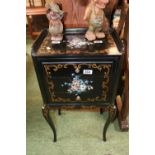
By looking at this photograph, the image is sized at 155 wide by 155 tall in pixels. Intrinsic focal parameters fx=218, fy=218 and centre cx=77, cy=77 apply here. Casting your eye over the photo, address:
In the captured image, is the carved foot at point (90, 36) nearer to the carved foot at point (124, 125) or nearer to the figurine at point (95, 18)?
the figurine at point (95, 18)

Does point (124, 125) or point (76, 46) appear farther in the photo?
point (124, 125)

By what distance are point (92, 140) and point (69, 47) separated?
0.80m

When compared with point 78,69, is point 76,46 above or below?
above

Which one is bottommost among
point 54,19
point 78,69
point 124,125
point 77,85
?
point 124,125

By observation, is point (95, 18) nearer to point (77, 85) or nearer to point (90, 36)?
point (90, 36)

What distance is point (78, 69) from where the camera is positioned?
1.26 meters

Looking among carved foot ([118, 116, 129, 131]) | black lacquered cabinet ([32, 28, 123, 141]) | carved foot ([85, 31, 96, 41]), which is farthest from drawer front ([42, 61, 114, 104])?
carved foot ([118, 116, 129, 131])

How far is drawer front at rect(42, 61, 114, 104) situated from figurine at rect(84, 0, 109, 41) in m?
0.23

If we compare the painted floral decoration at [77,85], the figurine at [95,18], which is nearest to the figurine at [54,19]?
the figurine at [95,18]

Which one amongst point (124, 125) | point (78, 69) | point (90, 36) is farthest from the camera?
point (124, 125)

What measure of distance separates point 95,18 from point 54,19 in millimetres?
250

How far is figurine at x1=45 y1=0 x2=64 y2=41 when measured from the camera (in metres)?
1.31

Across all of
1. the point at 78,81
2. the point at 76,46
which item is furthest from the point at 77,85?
the point at 76,46
